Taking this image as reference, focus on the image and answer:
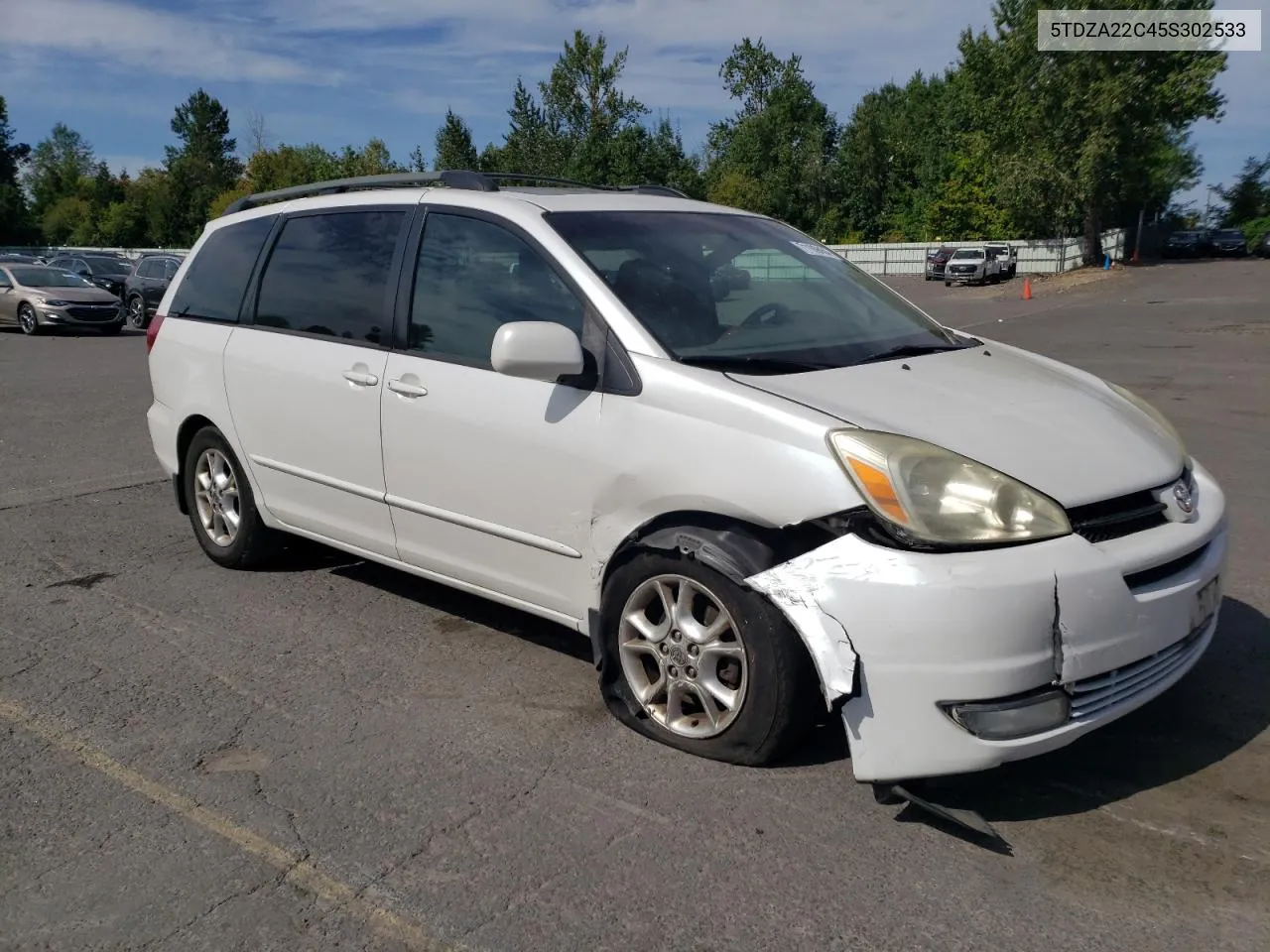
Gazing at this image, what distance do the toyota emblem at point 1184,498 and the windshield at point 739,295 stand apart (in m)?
1.04

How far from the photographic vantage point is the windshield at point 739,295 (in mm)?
3789

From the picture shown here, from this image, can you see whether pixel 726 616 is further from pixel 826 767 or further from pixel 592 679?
pixel 592 679

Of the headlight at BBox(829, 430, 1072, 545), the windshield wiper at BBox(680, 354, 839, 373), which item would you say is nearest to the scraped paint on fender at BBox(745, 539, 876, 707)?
the headlight at BBox(829, 430, 1072, 545)

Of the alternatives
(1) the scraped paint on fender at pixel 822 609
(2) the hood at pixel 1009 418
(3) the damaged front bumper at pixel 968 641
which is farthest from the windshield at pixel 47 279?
(3) the damaged front bumper at pixel 968 641

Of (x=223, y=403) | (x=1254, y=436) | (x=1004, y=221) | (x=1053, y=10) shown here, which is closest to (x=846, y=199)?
(x=1004, y=221)

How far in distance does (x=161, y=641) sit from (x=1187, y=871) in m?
3.84

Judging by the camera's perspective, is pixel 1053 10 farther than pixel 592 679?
Yes

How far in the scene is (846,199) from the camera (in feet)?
242

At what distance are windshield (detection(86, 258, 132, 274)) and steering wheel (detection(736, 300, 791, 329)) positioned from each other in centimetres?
2885

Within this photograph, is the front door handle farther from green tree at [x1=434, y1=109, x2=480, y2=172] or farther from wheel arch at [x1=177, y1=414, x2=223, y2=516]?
green tree at [x1=434, y1=109, x2=480, y2=172]

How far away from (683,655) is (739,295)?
1429 millimetres

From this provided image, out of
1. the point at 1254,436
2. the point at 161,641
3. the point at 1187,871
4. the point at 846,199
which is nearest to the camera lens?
the point at 1187,871

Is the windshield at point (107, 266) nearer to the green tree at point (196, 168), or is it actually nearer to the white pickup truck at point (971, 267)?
the white pickup truck at point (971, 267)

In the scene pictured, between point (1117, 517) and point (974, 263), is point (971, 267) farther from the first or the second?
point (1117, 517)
